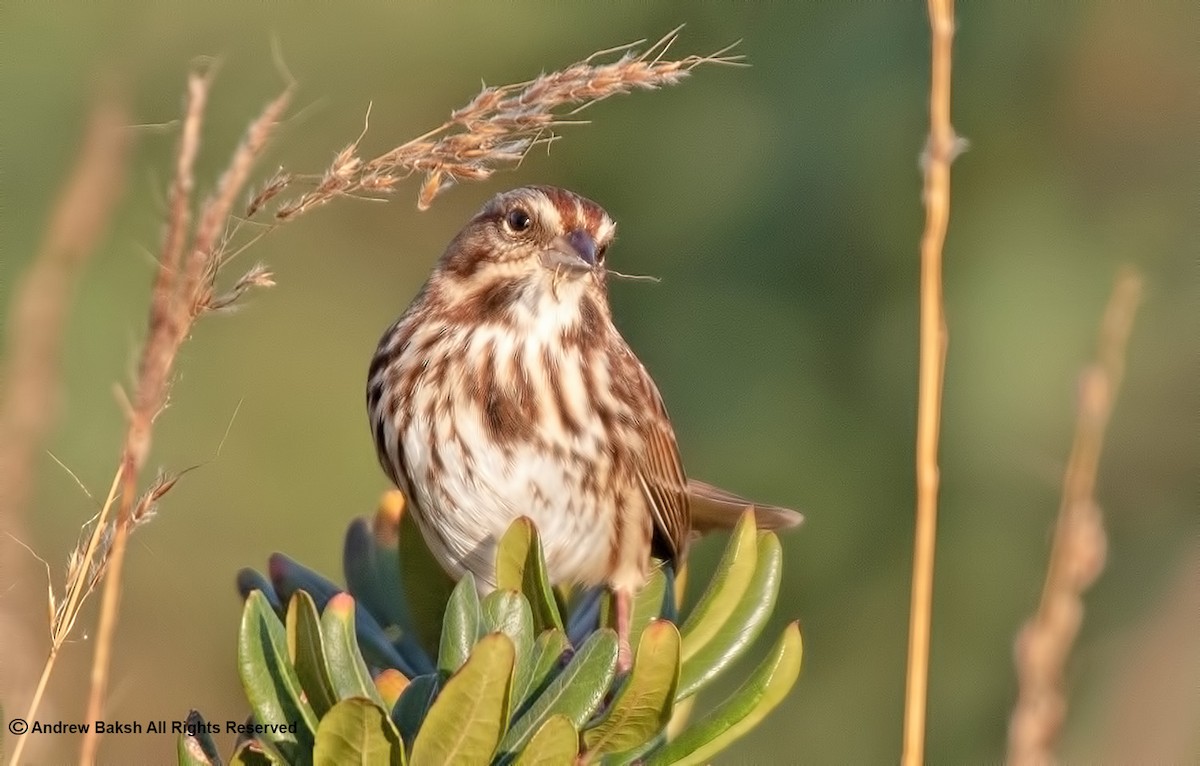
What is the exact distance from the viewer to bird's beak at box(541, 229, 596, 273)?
11.0ft

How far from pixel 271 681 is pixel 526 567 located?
442 millimetres

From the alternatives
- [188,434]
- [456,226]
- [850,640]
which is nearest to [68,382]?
[188,434]

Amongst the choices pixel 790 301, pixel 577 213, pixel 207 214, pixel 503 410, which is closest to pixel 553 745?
pixel 207 214

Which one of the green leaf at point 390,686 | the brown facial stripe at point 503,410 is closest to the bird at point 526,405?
the brown facial stripe at point 503,410

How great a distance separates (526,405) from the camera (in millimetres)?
3443

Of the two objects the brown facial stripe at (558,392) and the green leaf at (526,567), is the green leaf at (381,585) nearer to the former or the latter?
the green leaf at (526,567)

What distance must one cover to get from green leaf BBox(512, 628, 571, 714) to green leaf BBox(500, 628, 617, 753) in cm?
5

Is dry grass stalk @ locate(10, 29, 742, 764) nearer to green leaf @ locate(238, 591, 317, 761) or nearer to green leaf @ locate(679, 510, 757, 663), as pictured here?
green leaf @ locate(238, 591, 317, 761)

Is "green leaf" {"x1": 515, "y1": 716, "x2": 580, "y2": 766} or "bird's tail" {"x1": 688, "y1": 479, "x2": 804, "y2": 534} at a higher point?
"bird's tail" {"x1": 688, "y1": 479, "x2": 804, "y2": 534}

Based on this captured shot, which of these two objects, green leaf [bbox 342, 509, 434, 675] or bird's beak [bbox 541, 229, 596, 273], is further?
bird's beak [bbox 541, 229, 596, 273]

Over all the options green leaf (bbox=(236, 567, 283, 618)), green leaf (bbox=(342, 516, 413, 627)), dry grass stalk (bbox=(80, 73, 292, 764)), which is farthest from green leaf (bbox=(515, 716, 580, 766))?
green leaf (bbox=(342, 516, 413, 627))

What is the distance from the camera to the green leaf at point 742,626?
101 inches

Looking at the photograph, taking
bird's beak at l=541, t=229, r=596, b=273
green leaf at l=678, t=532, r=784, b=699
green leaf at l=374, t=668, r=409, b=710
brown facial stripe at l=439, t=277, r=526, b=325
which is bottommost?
green leaf at l=374, t=668, r=409, b=710

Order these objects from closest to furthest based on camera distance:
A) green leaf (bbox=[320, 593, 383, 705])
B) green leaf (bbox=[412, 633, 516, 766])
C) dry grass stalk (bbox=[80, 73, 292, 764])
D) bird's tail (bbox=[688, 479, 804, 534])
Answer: dry grass stalk (bbox=[80, 73, 292, 764]) < green leaf (bbox=[412, 633, 516, 766]) < green leaf (bbox=[320, 593, 383, 705]) < bird's tail (bbox=[688, 479, 804, 534])
